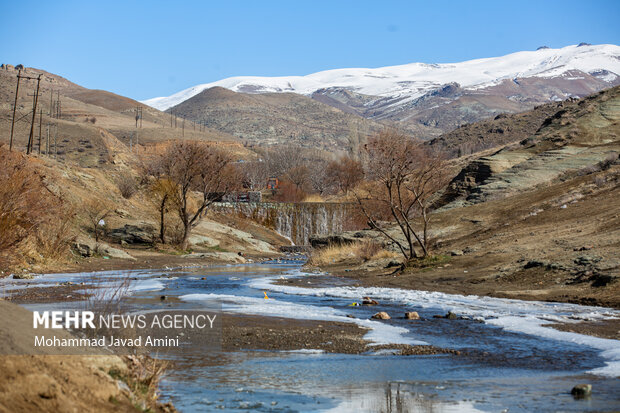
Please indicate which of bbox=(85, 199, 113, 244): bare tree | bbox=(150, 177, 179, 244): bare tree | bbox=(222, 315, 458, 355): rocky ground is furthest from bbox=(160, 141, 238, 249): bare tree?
bbox=(222, 315, 458, 355): rocky ground

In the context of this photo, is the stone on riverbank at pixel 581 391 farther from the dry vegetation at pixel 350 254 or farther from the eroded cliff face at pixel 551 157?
the eroded cliff face at pixel 551 157

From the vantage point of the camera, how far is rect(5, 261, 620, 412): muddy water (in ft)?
25.6

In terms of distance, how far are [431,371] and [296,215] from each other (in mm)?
54839

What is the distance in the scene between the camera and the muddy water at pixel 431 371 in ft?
25.6

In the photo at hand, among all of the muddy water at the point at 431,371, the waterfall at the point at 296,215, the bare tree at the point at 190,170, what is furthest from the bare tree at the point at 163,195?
the muddy water at the point at 431,371

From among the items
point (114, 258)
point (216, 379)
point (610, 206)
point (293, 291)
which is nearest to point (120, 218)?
point (114, 258)

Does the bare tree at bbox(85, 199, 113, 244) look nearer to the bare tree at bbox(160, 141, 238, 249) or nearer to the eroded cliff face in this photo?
the bare tree at bbox(160, 141, 238, 249)

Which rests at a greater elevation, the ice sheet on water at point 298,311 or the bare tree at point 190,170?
the bare tree at point 190,170

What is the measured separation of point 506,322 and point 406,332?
229 centimetres

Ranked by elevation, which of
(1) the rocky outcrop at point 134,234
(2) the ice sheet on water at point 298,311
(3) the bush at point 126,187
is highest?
(3) the bush at point 126,187

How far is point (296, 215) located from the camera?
2532 inches

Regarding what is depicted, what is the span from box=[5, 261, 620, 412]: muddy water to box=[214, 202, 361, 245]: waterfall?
4686cm

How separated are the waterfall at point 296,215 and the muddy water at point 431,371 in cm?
4686

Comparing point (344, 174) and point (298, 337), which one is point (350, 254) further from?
point (344, 174)
